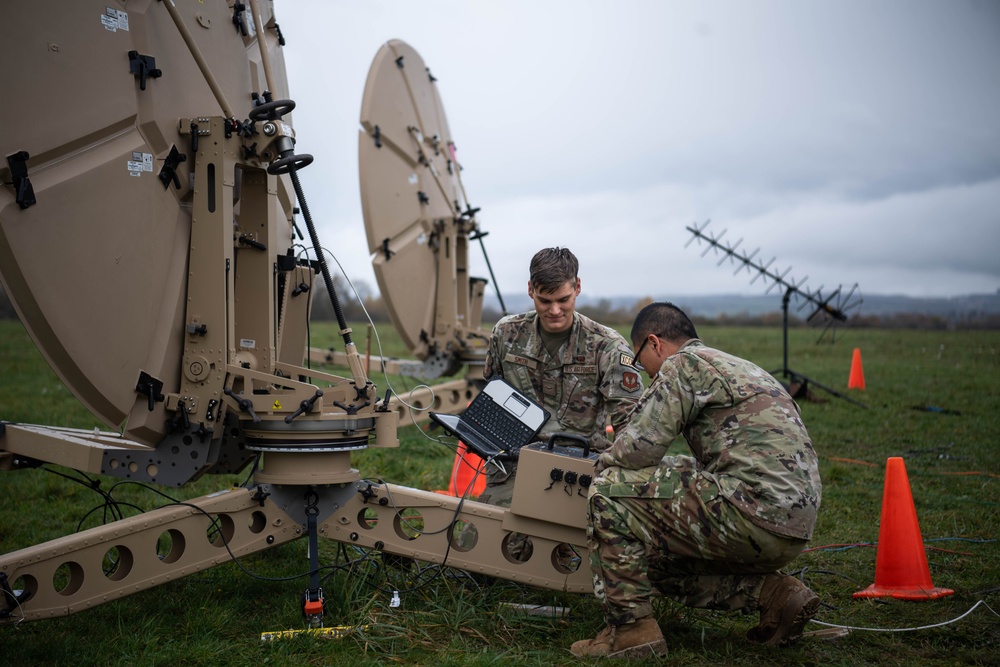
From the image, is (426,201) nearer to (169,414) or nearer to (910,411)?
(169,414)

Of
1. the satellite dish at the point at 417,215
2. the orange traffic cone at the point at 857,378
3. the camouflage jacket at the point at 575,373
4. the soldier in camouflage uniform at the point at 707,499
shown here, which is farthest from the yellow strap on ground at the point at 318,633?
the orange traffic cone at the point at 857,378

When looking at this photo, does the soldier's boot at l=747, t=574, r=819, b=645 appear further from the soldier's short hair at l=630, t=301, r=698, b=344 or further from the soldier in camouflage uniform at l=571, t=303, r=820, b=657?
the soldier's short hair at l=630, t=301, r=698, b=344

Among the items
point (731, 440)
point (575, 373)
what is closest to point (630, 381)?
point (575, 373)

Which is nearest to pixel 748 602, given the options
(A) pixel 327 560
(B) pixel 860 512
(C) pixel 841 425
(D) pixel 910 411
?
(A) pixel 327 560

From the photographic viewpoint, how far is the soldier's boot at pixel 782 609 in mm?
4098

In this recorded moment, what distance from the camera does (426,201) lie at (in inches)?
400

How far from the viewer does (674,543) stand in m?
4.15

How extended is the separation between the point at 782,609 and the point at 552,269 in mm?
2276

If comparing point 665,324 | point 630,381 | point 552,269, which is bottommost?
point 630,381

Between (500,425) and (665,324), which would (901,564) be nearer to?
(665,324)

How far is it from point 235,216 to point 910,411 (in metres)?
10.6

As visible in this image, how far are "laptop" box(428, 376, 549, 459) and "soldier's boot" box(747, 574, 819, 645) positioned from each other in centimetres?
153

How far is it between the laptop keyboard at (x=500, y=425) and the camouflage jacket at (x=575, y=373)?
45 cm

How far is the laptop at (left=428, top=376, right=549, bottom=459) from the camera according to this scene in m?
4.90
